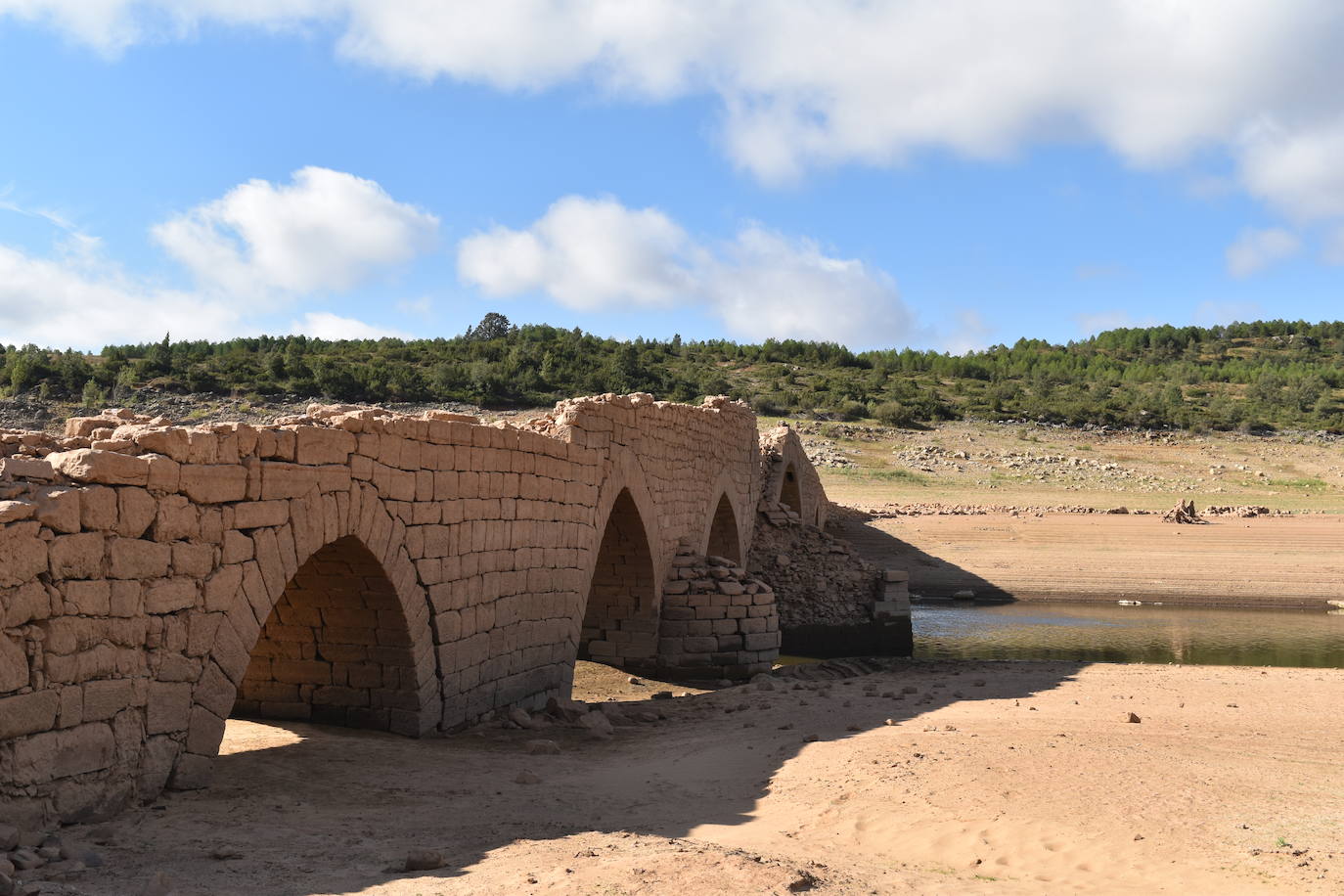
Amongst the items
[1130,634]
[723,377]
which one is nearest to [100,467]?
[1130,634]

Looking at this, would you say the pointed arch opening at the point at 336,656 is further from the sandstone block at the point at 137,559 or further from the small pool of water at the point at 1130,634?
the small pool of water at the point at 1130,634

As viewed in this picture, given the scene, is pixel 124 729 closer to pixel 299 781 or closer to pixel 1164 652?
pixel 299 781

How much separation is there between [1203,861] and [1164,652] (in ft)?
44.6

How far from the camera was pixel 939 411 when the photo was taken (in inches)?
1924

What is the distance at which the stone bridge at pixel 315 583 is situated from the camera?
5.12 m

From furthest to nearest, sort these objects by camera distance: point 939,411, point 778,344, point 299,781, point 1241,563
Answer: point 778,344 → point 939,411 → point 1241,563 → point 299,781

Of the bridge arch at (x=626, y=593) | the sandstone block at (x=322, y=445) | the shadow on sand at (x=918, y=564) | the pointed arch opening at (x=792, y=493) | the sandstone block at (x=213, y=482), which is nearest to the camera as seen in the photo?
the sandstone block at (x=213, y=482)

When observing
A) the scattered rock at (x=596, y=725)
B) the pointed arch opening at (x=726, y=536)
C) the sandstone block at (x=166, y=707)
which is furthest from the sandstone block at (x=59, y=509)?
the pointed arch opening at (x=726, y=536)

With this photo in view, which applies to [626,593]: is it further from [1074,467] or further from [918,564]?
[1074,467]

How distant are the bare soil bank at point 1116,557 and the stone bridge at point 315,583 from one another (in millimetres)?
13408

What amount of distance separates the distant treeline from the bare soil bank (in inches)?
661

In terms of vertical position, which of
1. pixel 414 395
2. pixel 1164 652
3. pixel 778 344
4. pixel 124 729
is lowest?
pixel 1164 652

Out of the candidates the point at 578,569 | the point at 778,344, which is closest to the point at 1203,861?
the point at 578,569

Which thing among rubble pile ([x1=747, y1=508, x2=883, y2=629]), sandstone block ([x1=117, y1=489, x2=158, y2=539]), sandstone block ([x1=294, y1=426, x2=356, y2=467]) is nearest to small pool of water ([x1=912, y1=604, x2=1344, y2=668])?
rubble pile ([x1=747, y1=508, x2=883, y2=629])
